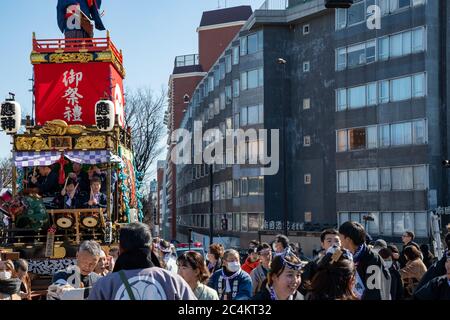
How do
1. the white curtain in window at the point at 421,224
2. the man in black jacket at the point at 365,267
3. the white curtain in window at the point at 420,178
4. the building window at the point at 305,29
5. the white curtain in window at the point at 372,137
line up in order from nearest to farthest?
the man in black jacket at the point at 365,267
the white curtain in window at the point at 421,224
the white curtain in window at the point at 420,178
the white curtain in window at the point at 372,137
the building window at the point at 305,29

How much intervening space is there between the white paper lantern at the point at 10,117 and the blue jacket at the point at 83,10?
728 centimetres

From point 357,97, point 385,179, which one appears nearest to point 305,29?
point 357,97

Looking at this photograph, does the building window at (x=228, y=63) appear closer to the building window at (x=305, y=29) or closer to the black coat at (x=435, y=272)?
the building window at (x=305, y=29)

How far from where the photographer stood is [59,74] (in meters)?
25.5

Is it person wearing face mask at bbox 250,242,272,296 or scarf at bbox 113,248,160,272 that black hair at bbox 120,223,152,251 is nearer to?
scarf at bbox 113,248,160,272

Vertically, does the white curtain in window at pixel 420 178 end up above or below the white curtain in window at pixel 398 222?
above

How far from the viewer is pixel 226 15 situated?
84.8 m

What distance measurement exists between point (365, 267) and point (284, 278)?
152 centimetres

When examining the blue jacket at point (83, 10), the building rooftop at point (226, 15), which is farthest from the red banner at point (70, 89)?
the building rooftop at point (226, 15)

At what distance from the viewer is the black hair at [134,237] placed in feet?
17.3

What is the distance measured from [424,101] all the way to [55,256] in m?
23.8

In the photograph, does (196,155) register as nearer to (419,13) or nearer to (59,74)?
(419,13)
